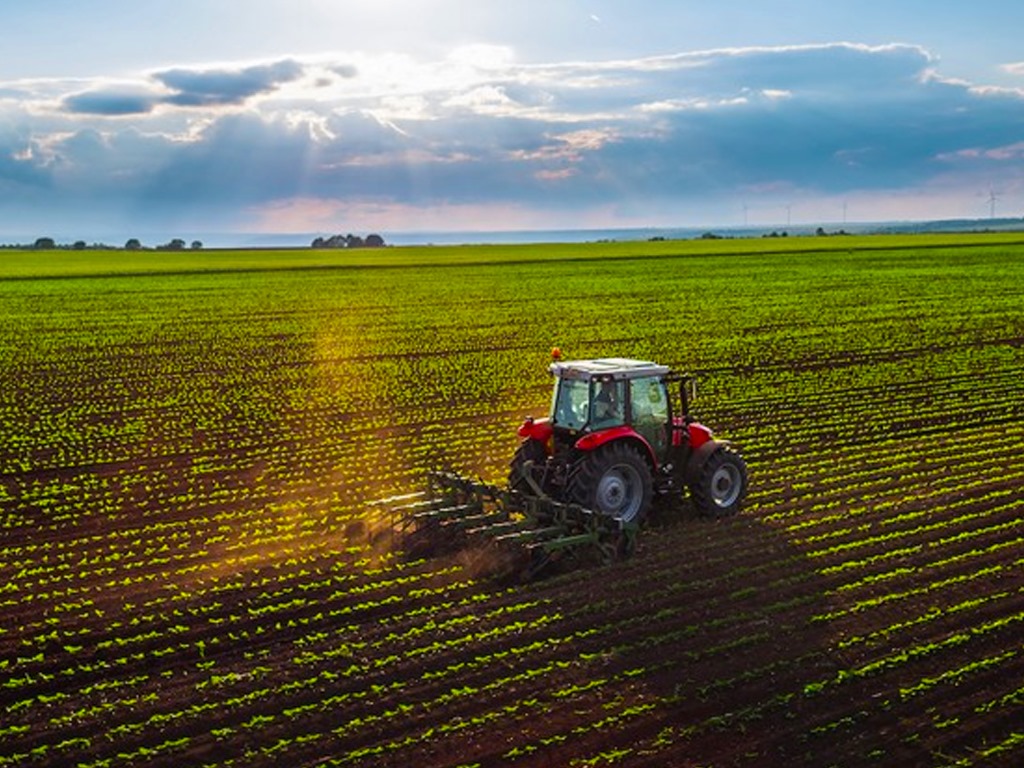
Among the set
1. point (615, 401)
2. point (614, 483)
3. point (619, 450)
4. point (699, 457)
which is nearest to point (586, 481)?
point (614, 483)

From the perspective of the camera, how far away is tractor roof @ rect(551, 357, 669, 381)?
552 inches

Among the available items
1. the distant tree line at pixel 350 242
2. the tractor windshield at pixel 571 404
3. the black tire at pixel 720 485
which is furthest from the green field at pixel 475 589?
the distant tree line at pixel 350 242

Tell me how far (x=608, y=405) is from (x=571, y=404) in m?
0.53

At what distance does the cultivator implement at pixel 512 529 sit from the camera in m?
13.0

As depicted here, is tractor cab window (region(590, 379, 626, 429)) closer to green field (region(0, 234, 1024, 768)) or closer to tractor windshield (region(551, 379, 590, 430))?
tractor windshield (region(551, 379, 590, 430))

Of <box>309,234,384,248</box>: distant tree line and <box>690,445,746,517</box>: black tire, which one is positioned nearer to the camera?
<box>690,445,746,517</box>: black tire

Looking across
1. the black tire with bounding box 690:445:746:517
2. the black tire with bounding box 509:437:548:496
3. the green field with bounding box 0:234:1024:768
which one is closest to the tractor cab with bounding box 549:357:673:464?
the black tire with bounding box 509:437:548:496

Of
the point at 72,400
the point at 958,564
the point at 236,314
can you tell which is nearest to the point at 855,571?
the point at 958,564

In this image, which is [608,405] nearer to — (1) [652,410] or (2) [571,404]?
(2) [571,404]

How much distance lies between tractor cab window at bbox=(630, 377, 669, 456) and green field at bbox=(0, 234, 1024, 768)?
1.24 m

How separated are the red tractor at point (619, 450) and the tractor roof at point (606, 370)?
0.04 feet

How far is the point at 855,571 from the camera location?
13102 mm

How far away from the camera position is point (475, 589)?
1275cm

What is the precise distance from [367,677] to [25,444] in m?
14.0
